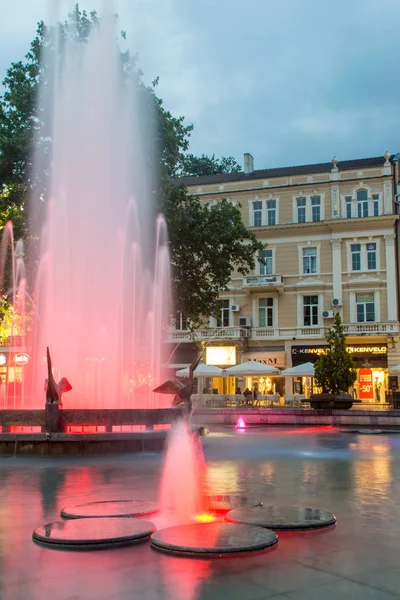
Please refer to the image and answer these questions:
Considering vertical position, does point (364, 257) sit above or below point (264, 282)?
above

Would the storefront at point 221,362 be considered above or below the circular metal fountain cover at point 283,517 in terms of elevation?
above

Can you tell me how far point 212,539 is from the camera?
5.43 metres

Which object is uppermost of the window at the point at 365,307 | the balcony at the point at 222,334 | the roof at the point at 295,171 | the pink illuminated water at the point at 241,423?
the roof at the point at 295,171

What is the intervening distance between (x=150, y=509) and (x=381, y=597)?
3.18 metres

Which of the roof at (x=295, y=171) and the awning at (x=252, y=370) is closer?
the awning at (x=252, y=370)

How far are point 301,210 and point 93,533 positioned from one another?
4056 cm

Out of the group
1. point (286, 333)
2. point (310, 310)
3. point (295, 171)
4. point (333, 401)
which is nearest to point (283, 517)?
point (333, 401)

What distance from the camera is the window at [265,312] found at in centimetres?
4478

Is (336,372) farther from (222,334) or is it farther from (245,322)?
(222,334)

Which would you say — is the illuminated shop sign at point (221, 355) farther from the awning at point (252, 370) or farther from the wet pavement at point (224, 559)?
the wet pavement at point (224, 559)

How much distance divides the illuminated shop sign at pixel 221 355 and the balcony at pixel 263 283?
4399 millimetres

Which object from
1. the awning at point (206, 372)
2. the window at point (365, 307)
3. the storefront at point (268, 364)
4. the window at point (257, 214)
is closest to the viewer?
the awning at point (206, 372)

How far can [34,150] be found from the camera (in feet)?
82.1

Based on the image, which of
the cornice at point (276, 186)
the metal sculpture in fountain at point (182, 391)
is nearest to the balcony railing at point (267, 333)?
the cornice at point (276, 186)
